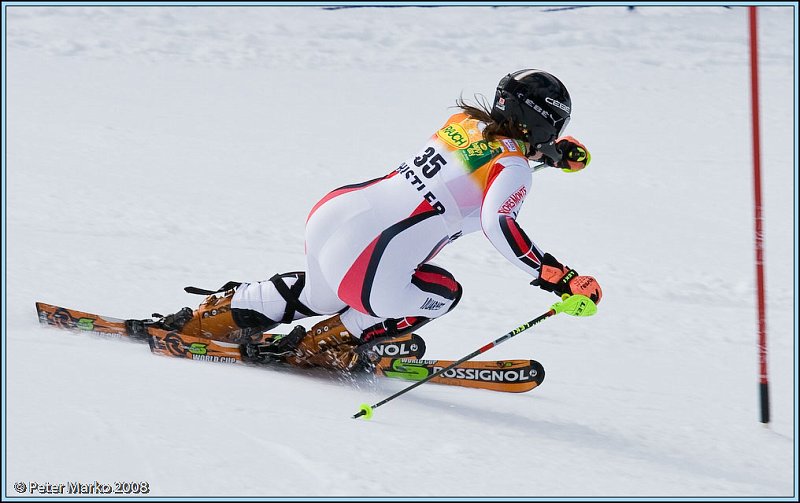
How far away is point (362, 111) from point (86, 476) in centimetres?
667

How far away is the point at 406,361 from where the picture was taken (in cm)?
435

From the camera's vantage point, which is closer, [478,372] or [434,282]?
[434,282]

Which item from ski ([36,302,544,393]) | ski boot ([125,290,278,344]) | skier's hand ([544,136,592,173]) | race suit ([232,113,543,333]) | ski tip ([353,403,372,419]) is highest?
skier's hand ([544,136,592,173])

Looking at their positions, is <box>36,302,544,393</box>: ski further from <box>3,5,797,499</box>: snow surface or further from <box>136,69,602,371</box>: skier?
<box>136,69,602,371</box>: skier

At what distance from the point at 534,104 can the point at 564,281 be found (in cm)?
74

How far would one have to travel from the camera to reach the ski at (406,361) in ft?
14.1

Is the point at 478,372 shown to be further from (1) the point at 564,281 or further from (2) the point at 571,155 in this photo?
(2) the point at 571,155

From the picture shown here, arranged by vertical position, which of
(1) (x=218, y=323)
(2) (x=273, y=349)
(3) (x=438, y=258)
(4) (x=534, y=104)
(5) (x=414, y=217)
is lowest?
(2) (x=273, y=349)

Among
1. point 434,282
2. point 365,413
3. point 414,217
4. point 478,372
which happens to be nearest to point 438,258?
point 478,372

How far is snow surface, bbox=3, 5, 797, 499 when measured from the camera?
331cm

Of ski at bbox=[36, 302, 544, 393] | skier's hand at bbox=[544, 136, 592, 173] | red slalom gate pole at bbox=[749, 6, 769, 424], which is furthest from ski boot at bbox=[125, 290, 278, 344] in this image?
red slalom gate pole at bbox=[749, 6, 769, 424]

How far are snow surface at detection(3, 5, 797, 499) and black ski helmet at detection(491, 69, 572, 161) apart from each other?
3.99ft

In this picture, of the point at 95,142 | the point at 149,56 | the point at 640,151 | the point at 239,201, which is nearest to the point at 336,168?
the point at 239,201

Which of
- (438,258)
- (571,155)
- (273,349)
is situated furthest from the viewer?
(438,258)
